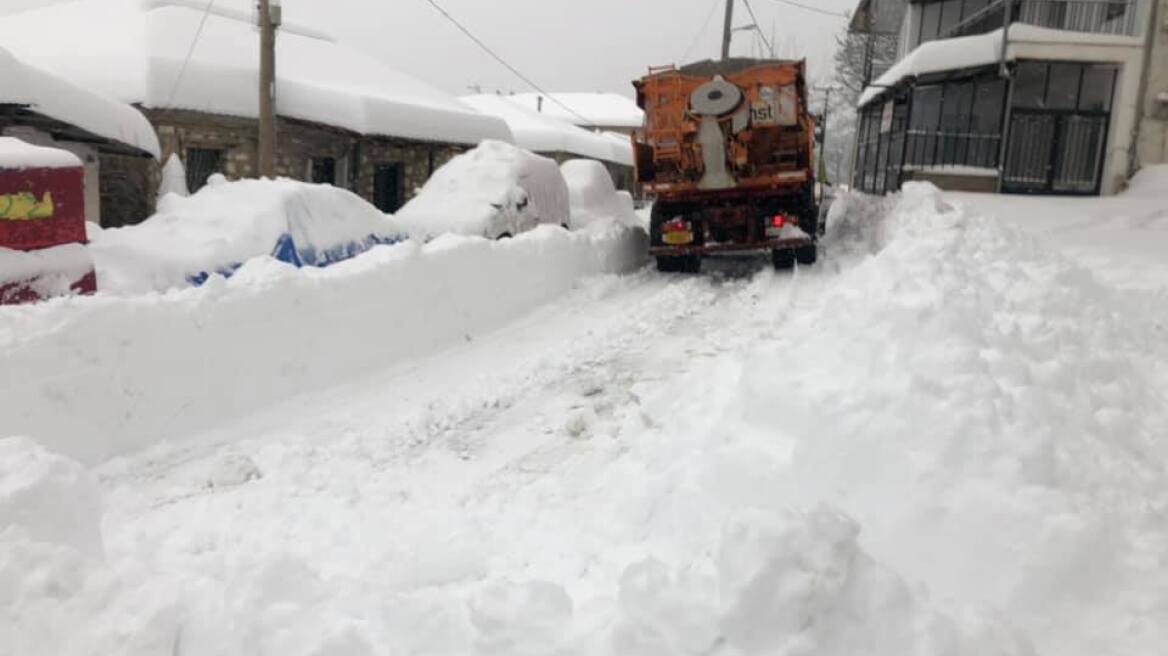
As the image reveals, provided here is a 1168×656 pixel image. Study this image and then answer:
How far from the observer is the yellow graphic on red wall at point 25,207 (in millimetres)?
5633

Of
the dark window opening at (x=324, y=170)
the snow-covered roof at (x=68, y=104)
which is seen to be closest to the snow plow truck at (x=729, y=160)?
the snow-covered roof at (x=68, y=104)

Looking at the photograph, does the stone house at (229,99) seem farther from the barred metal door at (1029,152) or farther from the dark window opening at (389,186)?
the barred metal door at (1029,152)

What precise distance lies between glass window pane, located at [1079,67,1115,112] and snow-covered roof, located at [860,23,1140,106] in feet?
2.63

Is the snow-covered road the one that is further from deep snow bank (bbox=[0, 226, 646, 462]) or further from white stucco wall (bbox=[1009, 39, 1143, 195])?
white stucco wall (bbox=[1009, 39, 1143, 195])

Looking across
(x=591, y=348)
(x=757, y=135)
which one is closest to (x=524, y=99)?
(x=757, y=135)

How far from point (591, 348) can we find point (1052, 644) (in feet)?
17.1

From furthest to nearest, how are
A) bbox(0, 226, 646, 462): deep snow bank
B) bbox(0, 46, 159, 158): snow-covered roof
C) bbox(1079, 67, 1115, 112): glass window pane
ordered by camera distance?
bbox(1079, 67, 1115, 112): glass window pane → bbox(0, 46, 159, 158): snow-covered roof → bbox(0, 226, 646, 462): deep snow bank

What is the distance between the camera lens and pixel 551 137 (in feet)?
110

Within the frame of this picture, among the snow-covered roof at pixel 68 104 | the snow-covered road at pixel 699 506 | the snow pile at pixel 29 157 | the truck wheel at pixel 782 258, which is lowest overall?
the snow-covered road at pixel 699 506

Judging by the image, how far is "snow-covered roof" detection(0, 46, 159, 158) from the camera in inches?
383

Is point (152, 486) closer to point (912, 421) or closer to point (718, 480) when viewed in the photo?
point (718, 480)

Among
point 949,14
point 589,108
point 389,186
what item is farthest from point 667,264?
point 589,108

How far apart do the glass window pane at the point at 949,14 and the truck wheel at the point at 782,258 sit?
53.5 ft

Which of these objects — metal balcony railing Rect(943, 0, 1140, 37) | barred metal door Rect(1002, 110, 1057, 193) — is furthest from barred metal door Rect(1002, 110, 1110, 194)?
metal balcony railing Rect(943, 0, 1140, 37)
